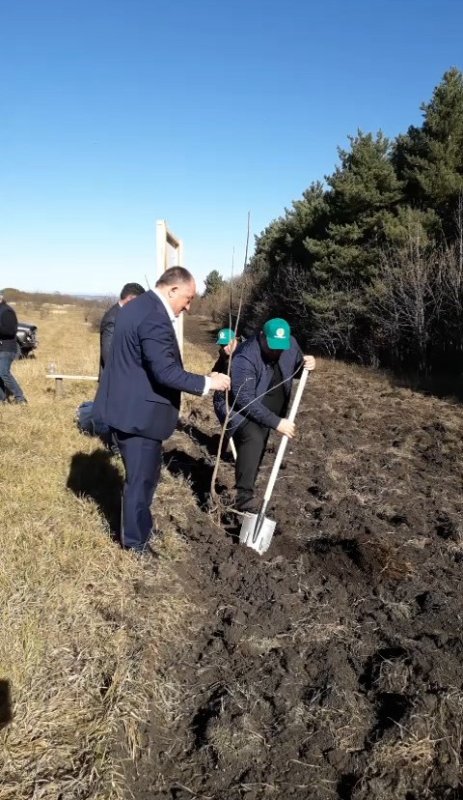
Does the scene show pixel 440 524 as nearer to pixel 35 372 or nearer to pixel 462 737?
pixel 462 737

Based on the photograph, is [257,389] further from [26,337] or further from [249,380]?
[26,337]

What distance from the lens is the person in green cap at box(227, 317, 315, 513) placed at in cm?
380

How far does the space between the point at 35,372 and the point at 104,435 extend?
6.20m

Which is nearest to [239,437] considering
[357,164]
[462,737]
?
[462,737]

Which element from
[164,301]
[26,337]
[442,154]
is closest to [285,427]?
[164,301]

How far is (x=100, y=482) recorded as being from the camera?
4812mm

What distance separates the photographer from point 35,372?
1134cm

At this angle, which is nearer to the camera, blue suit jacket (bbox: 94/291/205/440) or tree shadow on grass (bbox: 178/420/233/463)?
blue suit jacket (bbox: 94/291/205/440)

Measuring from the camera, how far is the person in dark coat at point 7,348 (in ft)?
23.5

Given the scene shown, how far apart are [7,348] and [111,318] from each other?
9.10ft

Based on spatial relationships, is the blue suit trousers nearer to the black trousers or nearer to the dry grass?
the dry grass

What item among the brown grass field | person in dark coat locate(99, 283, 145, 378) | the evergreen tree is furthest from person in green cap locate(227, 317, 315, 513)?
the evergreen tree

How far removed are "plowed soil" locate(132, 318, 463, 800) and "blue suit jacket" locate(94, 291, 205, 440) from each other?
3.82 feet

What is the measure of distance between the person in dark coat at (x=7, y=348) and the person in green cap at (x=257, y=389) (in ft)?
14.3
